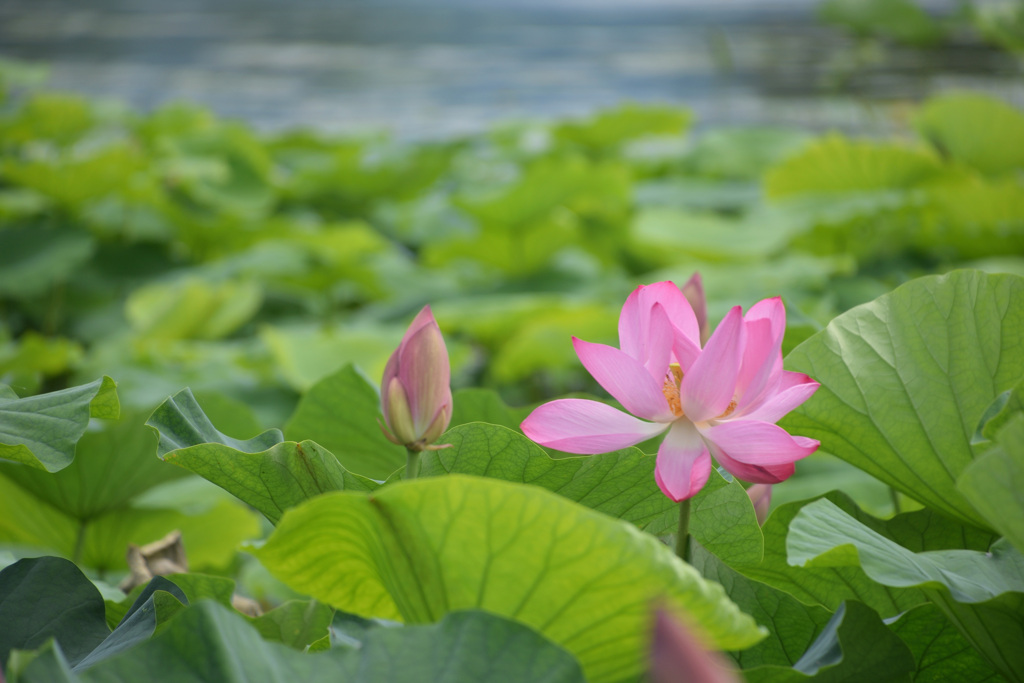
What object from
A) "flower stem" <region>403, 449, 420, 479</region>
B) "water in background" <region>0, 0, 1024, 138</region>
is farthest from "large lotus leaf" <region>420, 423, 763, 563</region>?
"water in background" <region>0, 0, 1024, 138</region>

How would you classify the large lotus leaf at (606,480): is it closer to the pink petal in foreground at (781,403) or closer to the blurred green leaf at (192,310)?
the pink petal in foreground at (781,403)

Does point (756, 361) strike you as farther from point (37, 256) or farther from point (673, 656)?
point (37, 256)

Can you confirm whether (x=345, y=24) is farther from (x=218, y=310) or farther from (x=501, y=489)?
(x=501, y=489)

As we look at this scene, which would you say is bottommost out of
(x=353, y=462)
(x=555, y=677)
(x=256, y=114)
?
(x=256, y=114)

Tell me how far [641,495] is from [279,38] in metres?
5.52

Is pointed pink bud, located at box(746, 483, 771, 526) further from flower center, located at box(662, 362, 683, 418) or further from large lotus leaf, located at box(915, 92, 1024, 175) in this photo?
Result: large lotus leaf, located at box(915, 92, 1024, 175)

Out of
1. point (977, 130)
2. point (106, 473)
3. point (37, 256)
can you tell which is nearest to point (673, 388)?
point (106, 473)

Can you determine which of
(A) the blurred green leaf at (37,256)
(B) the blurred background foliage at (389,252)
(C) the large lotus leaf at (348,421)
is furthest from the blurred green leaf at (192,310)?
(C) the large lotus leaf at (348,421)

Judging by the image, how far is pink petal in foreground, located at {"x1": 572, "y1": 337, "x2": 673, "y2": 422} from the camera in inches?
11.9

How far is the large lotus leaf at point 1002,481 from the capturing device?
0.24 meters

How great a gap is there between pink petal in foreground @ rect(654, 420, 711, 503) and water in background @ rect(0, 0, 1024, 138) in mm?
2618

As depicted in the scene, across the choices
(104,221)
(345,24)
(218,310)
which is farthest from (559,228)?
(345,24)

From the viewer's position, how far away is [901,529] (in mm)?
393

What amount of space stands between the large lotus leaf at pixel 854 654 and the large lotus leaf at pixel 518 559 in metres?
0.05
